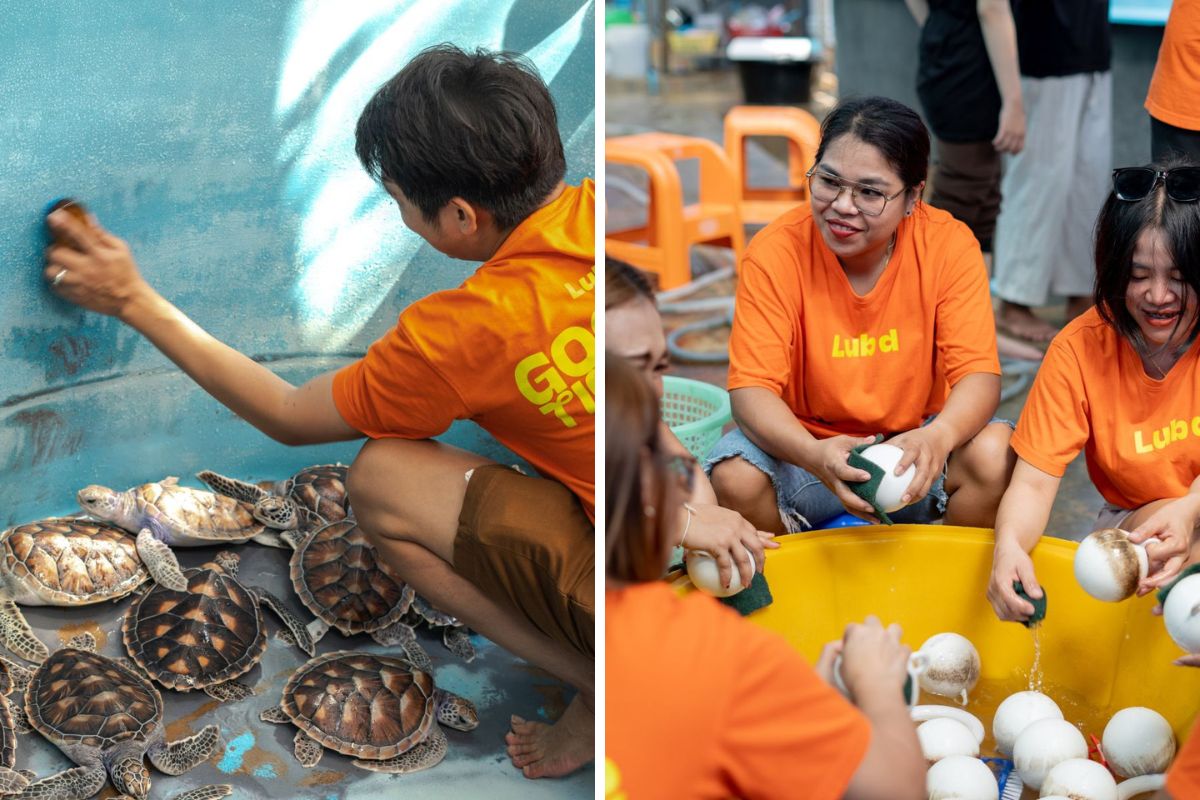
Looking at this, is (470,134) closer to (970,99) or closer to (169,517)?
(169,517)

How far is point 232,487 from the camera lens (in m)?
1.80

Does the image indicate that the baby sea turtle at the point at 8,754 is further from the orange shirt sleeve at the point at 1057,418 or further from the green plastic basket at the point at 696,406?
the orange shirt sleeve at the point at 1057,418

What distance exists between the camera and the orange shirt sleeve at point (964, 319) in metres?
1.80

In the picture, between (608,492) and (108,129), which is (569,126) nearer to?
(108,129)

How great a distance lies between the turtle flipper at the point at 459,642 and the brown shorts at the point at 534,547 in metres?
0.22

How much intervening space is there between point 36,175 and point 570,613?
2.69 ft

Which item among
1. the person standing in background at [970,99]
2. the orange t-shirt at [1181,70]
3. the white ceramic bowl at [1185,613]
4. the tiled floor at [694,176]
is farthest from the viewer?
the person standing in background at [970,99]

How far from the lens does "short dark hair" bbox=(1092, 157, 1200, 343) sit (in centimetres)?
152

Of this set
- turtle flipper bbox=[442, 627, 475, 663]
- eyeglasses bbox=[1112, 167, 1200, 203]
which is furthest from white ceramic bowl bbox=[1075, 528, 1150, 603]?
turtle flipper bbox=[442, 627, 475, 663]

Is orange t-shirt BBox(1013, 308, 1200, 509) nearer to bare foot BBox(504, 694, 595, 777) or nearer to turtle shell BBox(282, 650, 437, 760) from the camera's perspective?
bare foot BBox(504, 694, 595, 777)

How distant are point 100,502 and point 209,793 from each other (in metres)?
0.44

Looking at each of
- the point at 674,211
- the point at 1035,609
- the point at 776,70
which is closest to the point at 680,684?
the point at 1035,609

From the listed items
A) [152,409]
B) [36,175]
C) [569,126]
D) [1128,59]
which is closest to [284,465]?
[152,409]

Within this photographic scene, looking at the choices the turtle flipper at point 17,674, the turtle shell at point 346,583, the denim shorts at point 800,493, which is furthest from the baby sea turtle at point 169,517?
the denim shorts at point 800,493
